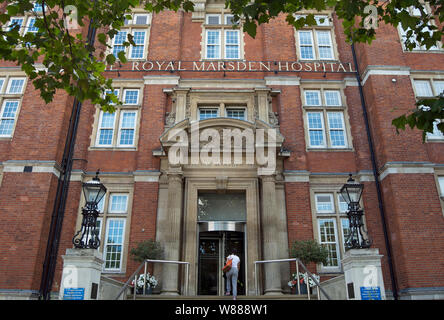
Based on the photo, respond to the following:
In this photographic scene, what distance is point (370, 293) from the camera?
6871mm

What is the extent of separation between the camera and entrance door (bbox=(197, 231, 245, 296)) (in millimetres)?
11945

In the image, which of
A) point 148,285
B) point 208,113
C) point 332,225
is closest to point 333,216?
point 332,225

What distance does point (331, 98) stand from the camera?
47.5ft

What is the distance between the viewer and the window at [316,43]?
1523cm

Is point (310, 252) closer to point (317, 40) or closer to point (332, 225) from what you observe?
point (332, 225)

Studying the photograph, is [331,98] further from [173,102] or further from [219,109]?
[173,102]

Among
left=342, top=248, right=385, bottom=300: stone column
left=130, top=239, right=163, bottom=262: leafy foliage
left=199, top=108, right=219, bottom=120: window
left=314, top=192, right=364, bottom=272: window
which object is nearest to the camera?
left=342, top=248, right=385, bottom=300: stone column

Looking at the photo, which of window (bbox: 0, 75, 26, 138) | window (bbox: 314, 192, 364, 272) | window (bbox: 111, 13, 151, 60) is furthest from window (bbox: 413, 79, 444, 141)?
window (bbox: 0, 75, 26, 138)

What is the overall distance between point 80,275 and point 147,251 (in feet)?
13.6

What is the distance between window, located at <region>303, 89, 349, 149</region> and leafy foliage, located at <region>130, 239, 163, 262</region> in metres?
6.64

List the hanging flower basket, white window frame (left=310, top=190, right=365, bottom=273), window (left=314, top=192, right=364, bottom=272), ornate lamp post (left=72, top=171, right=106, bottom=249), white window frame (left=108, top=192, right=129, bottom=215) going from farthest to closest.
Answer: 1. white window frame (left=108, top=192, right=129, bottom=215)
2. window (left=314, top=192, right=364, bottom=272)
3. white window frame (left=310, top=190, right=365, bottom=273)
4. the hanging flower basket
5. ornate lamp post (left=72, top=171, right=106, bottom=249)

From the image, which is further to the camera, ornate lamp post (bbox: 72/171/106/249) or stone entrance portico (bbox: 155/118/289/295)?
stone entrance portico (bbox: 155/118/289/295)

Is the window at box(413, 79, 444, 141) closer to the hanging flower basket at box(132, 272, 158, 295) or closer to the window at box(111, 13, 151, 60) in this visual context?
the window at box(111, 13, 151, 60)

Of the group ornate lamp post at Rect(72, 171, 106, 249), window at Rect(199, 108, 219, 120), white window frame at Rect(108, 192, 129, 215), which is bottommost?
ornate lamp post at Rect(72, 171, 106, 249)
